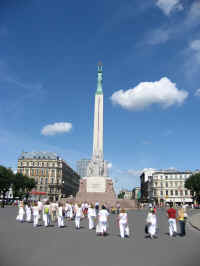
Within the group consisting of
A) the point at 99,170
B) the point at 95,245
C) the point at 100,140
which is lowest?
the point at 95,245

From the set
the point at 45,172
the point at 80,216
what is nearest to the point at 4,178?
the point at 45,172

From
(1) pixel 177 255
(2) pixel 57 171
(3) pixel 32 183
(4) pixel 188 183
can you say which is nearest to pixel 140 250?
(1) pixel 177 255

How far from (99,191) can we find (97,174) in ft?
12.7

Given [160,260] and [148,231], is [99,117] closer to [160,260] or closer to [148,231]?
[148,231]

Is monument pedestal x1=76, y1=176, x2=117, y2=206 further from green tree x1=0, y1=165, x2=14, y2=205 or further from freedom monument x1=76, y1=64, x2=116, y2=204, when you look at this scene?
green tree x1=0, y1=165, x2=14, y2=205

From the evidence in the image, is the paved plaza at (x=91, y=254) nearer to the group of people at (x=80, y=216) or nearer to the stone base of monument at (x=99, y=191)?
the group of people at (x=80, y=216)

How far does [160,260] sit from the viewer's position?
362 inches

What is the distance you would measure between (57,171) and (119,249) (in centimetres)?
9875

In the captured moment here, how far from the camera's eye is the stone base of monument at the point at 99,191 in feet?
183

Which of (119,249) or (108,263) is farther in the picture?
(119,249)

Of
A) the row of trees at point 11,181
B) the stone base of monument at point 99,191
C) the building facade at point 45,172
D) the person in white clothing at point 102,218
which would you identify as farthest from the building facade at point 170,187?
the person in white clothing at point 102,218

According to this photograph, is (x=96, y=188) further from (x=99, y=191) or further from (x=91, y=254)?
(x=91, y=254)

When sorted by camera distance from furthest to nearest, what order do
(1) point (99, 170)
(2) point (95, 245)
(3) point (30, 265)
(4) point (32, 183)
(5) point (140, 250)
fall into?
1. (4) point (32, 183)
2. (1) point (99, 170)
3. (2) point (95, 245)
4. (5) point (140, 250)
5. (3) point (30, 265)

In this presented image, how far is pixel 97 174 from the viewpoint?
6097 centimetres
